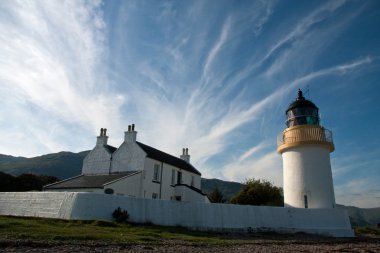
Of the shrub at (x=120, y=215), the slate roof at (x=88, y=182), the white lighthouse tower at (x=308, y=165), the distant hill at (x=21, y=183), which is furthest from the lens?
the distant hill at (x=21, y=183)

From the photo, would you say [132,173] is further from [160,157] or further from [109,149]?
[109,149]

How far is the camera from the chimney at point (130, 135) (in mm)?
27359

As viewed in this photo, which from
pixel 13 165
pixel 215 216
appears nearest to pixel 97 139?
pixel 215 216

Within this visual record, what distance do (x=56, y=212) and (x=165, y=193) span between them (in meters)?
11.8

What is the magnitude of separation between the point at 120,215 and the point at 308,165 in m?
12.1

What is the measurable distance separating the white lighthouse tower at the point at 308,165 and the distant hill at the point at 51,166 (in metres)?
113

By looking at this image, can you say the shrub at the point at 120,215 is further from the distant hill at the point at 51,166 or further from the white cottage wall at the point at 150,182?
the distant hill at the point at 51,166

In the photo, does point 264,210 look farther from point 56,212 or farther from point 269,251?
point 56,212

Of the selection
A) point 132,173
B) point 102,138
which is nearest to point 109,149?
point 102,138

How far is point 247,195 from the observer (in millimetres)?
36094

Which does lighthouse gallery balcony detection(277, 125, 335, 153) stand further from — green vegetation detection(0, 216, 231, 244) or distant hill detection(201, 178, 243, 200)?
distant hill detection(201, 178, 243, 200)

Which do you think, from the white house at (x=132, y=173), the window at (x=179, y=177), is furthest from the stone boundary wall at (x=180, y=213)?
the window at (x=179, y=177)

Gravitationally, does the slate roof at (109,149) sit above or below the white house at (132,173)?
above

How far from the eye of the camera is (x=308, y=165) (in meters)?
21.7
